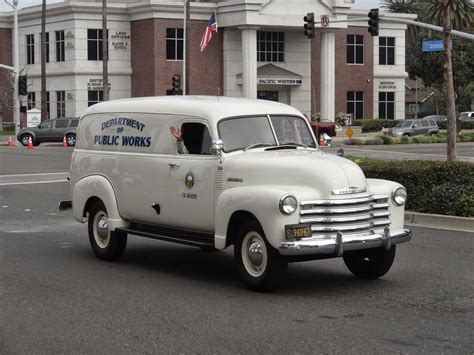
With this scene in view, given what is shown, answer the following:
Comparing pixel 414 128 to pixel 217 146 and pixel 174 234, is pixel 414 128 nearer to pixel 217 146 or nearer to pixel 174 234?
pixel 174 234

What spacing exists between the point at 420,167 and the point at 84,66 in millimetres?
48983

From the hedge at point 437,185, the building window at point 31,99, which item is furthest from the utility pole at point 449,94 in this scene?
the building window at point 31,99

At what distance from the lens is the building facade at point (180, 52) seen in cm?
6116

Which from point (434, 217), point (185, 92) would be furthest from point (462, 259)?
point (185, 92)

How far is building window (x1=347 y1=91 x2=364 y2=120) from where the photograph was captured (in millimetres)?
70000

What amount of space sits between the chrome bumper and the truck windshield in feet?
5.50

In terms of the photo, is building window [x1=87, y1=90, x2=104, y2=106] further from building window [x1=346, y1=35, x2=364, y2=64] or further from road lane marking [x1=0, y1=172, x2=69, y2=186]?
road lane marking [x1=0, y1=172, x2=69, y2=186]

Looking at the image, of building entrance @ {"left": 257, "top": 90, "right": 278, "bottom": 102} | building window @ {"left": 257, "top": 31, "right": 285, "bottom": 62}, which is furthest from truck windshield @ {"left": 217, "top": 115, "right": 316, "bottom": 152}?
building entrance @ {"left": 257, "top": 90, "right": 278, "bottom": 102}

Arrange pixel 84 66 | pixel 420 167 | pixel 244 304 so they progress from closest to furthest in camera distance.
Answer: pixel 244 304 < pixel 420 167 < pixel 84 66

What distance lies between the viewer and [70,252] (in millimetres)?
12234

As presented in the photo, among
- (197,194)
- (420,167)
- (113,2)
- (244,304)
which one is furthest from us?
(113,2)

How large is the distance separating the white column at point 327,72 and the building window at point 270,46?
3.18 metres

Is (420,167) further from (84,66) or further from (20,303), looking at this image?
(84,66)

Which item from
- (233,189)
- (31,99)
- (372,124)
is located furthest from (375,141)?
(233,189)
